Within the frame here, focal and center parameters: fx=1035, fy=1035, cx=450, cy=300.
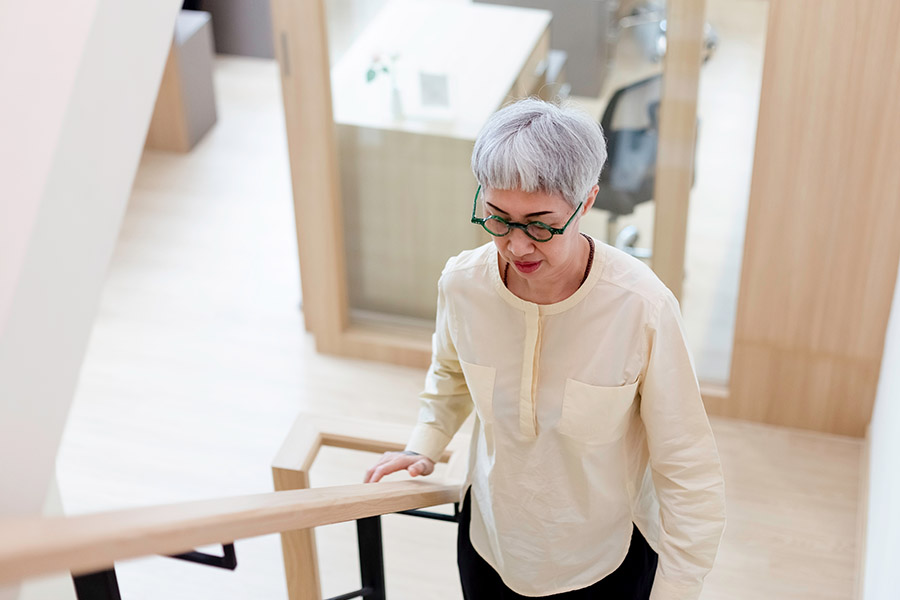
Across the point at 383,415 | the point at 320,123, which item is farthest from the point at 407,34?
the point at 383,415

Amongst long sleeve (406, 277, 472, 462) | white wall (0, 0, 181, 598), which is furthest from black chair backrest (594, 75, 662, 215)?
white wall (0, 0, 181, 598)

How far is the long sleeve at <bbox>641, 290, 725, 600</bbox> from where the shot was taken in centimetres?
162

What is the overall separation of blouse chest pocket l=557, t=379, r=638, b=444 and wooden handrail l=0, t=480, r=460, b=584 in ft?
1.82

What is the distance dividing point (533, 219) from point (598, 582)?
794mm

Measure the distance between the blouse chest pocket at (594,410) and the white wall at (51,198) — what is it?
29.8 inches

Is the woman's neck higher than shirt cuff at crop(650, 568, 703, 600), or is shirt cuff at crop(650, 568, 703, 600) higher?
the woman's neck

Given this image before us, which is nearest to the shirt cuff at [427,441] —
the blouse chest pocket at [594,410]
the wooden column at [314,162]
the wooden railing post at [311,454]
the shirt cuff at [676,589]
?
the wooden railing post at [311,454]

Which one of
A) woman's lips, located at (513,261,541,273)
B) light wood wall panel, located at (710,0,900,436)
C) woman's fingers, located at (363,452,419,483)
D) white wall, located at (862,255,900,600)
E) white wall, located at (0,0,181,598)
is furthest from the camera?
light wood wall panel, located at (710,0,900,436)

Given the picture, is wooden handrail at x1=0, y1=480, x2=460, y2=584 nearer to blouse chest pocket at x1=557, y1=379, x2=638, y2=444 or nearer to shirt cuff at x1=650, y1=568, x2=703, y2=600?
blouse chest pocket at x1=557, y1=379, x2=638, y2=444

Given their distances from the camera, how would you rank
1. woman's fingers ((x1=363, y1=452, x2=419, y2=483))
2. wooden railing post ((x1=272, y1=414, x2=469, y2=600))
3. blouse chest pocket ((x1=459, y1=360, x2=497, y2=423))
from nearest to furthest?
blouse chest pocket ((x1=459, y1=360, x2=497, y2=423)), woman's fingers ((x1=363, y1=452, x2=419, y2=483)), wooden railing post ((x1=272, y1=414, x2=469, y2=600))

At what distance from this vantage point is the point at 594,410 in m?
1.68

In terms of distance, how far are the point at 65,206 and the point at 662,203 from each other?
259 centimetres

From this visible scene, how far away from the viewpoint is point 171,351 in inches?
173

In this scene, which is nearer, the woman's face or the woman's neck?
the woman's face
